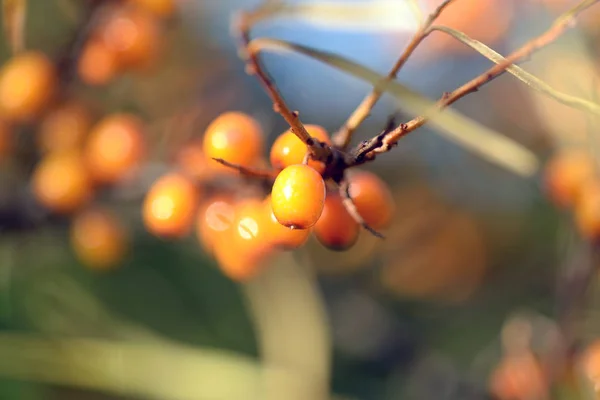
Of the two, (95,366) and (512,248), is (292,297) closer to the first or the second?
(95,366)

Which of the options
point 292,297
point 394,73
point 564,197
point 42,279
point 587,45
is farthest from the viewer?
A: point 42,279

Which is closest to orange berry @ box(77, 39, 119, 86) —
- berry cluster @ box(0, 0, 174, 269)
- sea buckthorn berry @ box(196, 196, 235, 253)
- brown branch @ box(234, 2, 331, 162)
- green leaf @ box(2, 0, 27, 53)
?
berry cluster @ box(0, 0, 174, 269)

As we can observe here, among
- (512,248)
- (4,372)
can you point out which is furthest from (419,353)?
(4,372)

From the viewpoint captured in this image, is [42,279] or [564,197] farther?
[42,279]

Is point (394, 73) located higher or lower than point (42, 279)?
lower

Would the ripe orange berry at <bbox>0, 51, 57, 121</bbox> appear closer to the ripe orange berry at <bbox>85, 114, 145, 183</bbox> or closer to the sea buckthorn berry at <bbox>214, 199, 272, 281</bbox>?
the ripe orange berry at <bbox>85, 114, 145, 183</bbox>

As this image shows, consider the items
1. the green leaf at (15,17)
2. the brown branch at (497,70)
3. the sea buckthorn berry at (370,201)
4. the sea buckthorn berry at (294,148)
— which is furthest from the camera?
the green leaf at (15,17)

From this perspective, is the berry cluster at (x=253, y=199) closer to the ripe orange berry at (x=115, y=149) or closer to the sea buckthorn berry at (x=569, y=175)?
the ripe orange berry at (x=115, y=149)

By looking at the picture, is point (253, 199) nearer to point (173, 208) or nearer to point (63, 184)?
point (173, 208)

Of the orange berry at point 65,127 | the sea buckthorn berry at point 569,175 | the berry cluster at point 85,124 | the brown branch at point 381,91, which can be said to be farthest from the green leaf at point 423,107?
the orange berry at point 65,127
